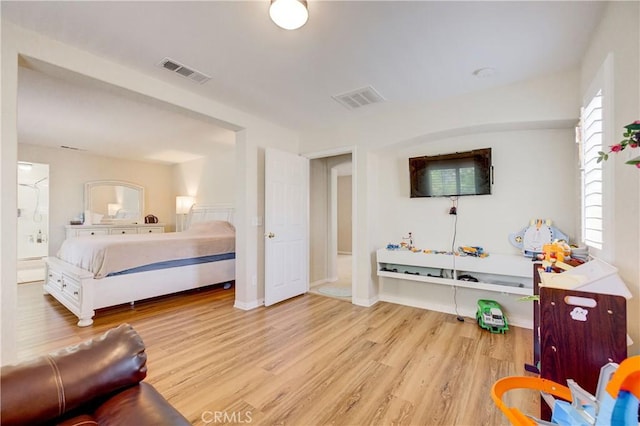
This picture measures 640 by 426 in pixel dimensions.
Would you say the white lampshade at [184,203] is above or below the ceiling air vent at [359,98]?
below

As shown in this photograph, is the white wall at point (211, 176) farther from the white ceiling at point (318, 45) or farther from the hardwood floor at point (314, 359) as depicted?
the hardwood floor at point (314, 359)

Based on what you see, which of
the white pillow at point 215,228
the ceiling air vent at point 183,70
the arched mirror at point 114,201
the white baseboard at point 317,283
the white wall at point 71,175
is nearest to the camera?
the ceiling air vent at point 183,70

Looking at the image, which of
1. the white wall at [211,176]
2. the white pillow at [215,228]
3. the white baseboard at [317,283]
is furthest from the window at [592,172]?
the white wall at [211,176]

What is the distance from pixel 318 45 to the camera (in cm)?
215

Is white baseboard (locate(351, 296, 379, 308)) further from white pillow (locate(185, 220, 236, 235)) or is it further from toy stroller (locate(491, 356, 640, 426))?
white pillow (locate(185, 220, 236, 235))

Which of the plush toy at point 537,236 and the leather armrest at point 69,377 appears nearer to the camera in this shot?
the leather armrest at point 69,377

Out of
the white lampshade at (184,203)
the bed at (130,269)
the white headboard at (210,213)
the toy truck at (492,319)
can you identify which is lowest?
the toy truck at (492,319)

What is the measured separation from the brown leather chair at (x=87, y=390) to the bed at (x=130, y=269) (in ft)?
9.05

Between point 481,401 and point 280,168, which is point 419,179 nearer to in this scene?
point 280,168

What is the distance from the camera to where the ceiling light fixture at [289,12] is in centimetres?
163

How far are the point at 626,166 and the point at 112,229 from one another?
7718 millimetres

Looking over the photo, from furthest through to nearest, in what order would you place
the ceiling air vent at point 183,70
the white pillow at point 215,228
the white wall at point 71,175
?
the white wall at point 71,175, the white pillow at point 215,228, the ceiling air vent at point 183,70

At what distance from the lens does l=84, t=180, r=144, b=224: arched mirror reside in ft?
19.7

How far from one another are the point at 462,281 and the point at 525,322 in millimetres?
724
